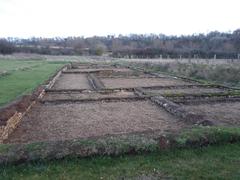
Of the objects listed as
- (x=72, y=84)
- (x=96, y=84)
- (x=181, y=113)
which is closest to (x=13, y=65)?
(x=72, y=84)

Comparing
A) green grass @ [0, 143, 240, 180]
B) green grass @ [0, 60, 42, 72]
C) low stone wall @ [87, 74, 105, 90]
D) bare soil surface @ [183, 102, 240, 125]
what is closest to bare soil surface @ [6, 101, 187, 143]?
bare soil surface @ [183, 102, 240, 125]

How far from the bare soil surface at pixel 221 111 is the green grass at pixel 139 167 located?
3.40 meters

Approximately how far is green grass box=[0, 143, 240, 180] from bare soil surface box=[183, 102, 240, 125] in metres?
3.40

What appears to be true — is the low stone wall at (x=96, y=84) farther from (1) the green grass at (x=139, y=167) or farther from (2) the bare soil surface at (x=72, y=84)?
(1) the green grass at (x=139, y=167)

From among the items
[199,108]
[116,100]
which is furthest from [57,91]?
[199,108]

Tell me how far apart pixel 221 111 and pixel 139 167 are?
6.88 meters

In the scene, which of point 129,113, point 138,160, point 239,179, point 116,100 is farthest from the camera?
point 116,100

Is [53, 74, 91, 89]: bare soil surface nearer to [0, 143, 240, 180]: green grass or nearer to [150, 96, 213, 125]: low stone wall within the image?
[150, 96, 213, 125]: low stone wall

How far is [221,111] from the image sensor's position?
1207 centimetres

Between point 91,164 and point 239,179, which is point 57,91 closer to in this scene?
point 91,164

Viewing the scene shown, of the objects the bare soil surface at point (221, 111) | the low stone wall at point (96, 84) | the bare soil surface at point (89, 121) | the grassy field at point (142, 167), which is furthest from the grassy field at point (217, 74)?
the grassy field at point (142, 167)

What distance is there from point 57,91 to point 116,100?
14.4 feet

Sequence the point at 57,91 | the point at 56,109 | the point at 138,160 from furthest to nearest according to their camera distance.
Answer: the point at 57,91 < the point at 56,109 < the point at 138,160

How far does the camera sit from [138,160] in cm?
658
